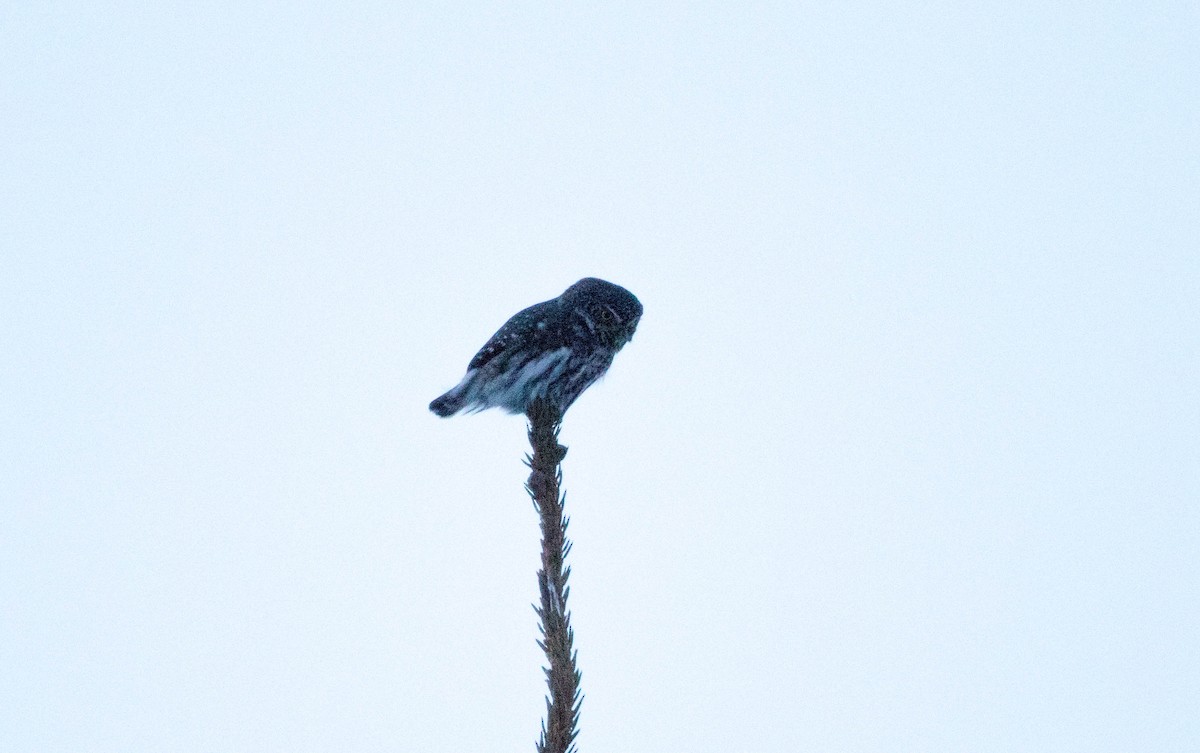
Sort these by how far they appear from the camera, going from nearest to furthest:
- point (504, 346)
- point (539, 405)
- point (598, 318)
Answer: point (539, 405) < point (504, 346) < point (598, 318)

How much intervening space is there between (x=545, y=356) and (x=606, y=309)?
0.61 m

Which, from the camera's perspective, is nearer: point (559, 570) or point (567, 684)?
point (567, 684)

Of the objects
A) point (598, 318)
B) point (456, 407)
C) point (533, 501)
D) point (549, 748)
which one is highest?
point (598, 318)

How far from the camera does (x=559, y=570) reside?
3193 millimetres

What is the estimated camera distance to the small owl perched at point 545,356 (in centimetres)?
571

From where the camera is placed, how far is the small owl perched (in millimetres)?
5711

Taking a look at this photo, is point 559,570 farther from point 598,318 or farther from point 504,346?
point 598,318

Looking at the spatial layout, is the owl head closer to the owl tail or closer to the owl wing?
the owl wing

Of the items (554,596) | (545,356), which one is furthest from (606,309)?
(554,596)

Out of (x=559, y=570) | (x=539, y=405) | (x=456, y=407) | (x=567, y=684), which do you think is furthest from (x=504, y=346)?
(x=567, y=684)

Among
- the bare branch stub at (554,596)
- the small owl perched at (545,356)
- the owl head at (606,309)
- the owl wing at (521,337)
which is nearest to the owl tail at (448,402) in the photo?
the small owl perched at (545,356)

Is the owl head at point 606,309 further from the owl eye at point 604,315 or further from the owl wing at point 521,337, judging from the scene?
the owl wing at point 521,337

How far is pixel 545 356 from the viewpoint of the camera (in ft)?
18.8

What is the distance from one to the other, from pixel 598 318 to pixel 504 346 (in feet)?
2.05
